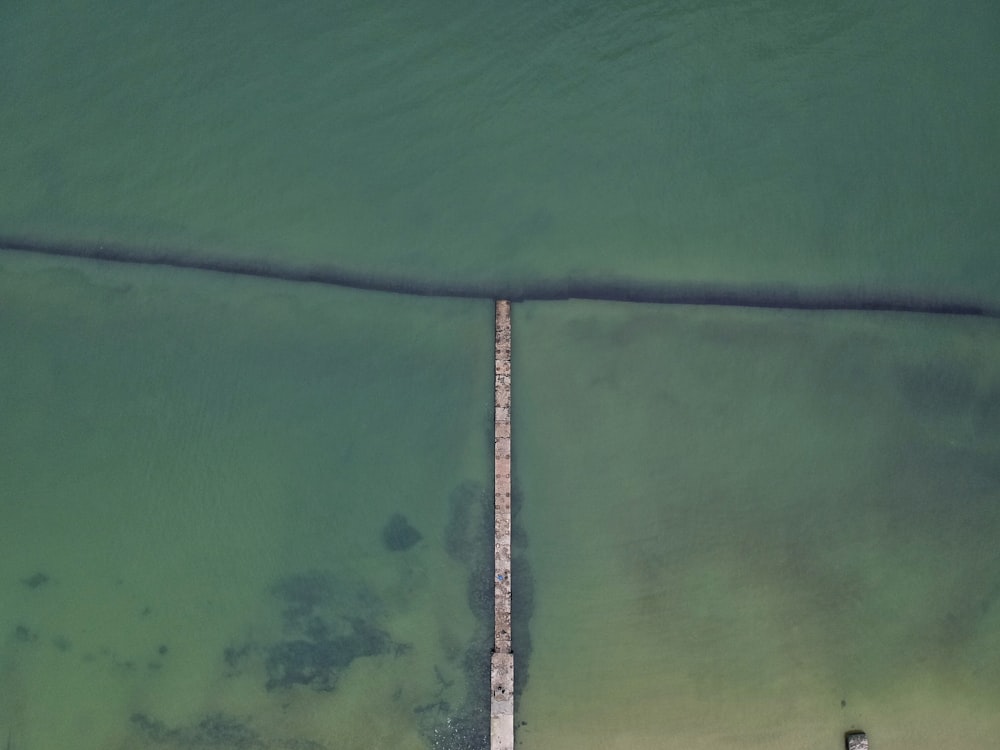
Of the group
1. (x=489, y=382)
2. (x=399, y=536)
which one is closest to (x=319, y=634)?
(x=399, y=536)

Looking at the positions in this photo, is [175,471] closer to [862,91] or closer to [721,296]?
[721,296]

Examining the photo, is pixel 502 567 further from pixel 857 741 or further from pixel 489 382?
pixel 857 741

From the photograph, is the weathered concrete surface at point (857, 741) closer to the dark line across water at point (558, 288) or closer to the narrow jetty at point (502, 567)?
the narrow jetty at point (502, 567)

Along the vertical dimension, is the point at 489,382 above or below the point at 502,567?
above

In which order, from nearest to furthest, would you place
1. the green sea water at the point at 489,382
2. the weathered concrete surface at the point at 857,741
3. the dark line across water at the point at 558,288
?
the weathered concrete surface at the point at 857,741 → the green sea water at the point at 489,382 → the dark line across water at the point at 558,288

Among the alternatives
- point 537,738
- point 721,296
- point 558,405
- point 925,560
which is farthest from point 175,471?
point 925,560

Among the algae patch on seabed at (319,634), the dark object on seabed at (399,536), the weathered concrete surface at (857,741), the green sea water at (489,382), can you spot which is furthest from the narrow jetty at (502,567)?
the weathered concrete surface at (857,741)
